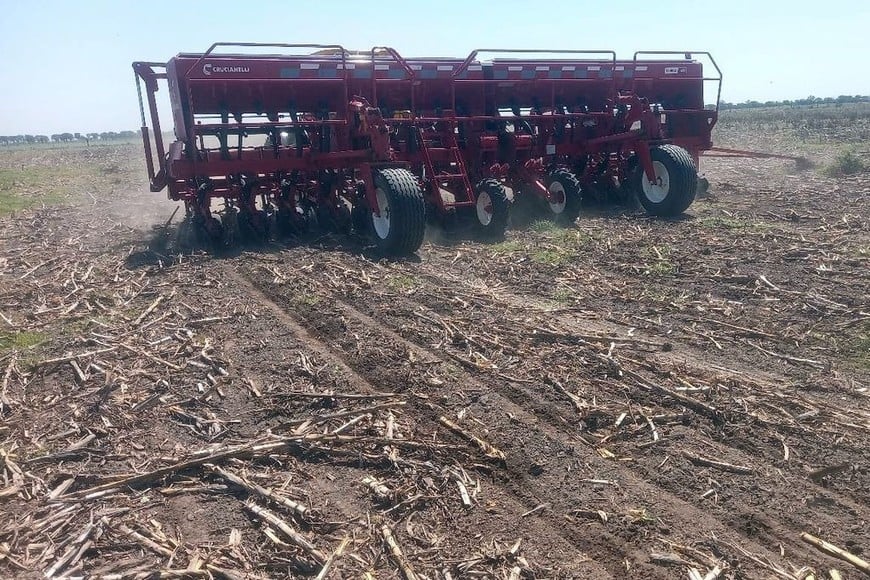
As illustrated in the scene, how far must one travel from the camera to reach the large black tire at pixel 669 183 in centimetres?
1130

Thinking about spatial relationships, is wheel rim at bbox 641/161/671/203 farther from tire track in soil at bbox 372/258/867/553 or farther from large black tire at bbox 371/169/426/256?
tire track in soil at bbox 372/258/867/553

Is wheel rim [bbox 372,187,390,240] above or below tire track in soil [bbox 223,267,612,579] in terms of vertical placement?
above

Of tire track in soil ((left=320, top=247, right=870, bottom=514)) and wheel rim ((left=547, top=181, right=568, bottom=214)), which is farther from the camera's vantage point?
wheel rim ((left=547, top=181, right=568, bottom=214))

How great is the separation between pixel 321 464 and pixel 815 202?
10.8m

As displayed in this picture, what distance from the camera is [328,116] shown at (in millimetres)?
11883

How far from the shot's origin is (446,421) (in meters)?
4.34

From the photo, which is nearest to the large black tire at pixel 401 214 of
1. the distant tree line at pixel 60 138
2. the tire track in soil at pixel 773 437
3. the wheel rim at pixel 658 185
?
the tire track in soil at pixel 773 437

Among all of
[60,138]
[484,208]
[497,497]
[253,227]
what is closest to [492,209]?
[484,208]

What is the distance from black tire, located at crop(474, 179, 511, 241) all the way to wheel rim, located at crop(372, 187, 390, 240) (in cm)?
163

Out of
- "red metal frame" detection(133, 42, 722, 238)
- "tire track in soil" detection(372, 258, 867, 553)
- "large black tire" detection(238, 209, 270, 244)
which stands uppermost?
"red metal frame" detection(133, 42, 722, 238)

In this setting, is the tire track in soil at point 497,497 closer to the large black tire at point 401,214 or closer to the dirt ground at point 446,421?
the dirt ground at point 446,421

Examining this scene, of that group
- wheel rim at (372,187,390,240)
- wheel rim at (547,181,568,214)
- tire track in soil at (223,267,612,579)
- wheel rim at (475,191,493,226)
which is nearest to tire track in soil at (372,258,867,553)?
tire track in soil at (223,267,612,579)

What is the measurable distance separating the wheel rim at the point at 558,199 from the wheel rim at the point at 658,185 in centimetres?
156

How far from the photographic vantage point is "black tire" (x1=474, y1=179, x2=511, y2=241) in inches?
405
